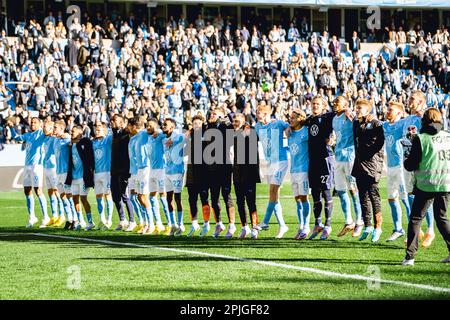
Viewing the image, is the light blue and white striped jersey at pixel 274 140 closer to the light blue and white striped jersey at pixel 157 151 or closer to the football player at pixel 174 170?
the football player at pixel 174 170

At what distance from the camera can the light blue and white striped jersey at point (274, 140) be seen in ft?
45.7

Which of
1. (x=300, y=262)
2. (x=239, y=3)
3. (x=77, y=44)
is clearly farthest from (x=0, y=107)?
(x=300, y=262)

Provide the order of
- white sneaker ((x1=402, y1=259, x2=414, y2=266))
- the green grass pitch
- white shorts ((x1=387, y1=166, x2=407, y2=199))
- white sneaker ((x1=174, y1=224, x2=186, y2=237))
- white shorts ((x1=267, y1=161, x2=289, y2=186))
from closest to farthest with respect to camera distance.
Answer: the green grass pitch → white sneaker ((x1=402, y1=259, x2=414, y2=266)) → white shorts ((x1=387, y1=166, x2=407, y2=199)) → white shorts ((x1=267, y1=161, x2=289, y2=186)) → white sneaker ((x1=174, y1=224, x2=186, y2=237))

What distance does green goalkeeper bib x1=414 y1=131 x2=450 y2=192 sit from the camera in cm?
992

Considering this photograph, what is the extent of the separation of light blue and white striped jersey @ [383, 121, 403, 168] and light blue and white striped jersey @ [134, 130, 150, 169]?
4654mm

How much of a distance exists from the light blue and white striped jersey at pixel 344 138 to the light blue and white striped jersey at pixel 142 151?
3.77m

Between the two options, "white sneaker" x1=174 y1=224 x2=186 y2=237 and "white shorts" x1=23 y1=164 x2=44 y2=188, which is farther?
"white shorts" x1=23 y1=164 x2=44 y2=188

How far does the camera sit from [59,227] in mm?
17234

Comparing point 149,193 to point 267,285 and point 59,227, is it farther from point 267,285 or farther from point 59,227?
point 267,285

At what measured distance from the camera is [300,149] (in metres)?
13.7

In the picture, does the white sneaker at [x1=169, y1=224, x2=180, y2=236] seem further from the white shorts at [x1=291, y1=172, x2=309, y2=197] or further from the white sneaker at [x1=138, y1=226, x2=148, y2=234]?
the white shorts at [x1=291, y1=172, x2=309, y2=197]

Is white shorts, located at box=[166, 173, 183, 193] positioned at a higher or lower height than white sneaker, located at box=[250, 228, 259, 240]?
higher

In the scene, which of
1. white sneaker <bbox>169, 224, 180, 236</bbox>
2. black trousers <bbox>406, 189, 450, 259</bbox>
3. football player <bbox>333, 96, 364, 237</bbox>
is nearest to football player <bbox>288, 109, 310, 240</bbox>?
football player <bbox>333, 96, 364, 237</bbox>

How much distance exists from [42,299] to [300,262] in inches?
138
